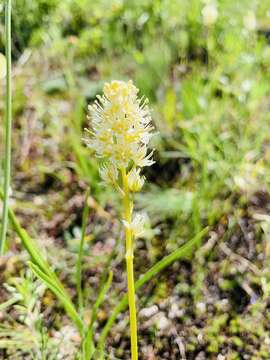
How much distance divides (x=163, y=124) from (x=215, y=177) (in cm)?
44

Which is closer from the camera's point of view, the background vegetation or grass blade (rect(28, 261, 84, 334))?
grass blade (rect(28, 261, 84, 334))

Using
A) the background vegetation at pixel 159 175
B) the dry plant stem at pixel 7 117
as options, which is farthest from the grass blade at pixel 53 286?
the dry plant stem at pixel 7 117

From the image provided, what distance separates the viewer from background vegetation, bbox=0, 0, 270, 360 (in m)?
1.62

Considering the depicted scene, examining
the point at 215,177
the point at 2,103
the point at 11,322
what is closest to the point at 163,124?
the point at 215,177

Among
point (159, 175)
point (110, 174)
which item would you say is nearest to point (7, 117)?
point (110, 174)

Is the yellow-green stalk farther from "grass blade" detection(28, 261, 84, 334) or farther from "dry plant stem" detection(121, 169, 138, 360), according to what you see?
"grass blade" detection(28, 261, 84, 334)

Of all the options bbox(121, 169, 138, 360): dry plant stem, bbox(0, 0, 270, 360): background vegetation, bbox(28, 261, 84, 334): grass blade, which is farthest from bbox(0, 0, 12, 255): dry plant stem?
bbox(121, 169, 138, 360): dry plant stem

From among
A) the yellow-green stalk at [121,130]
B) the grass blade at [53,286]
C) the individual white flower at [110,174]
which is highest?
the yellow-green stalk at [121,130]

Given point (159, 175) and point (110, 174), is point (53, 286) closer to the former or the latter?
point (110, 174)

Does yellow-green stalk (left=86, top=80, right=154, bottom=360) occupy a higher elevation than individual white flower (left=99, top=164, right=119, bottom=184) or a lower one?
higher

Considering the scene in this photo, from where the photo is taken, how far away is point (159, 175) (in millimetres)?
2219

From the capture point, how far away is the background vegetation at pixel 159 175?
1.62 metres

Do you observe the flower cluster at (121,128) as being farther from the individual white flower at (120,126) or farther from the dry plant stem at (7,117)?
the dry plant stem at (7,117)

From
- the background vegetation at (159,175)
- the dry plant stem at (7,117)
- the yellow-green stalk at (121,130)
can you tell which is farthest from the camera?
the background vegetation at (159,175)
